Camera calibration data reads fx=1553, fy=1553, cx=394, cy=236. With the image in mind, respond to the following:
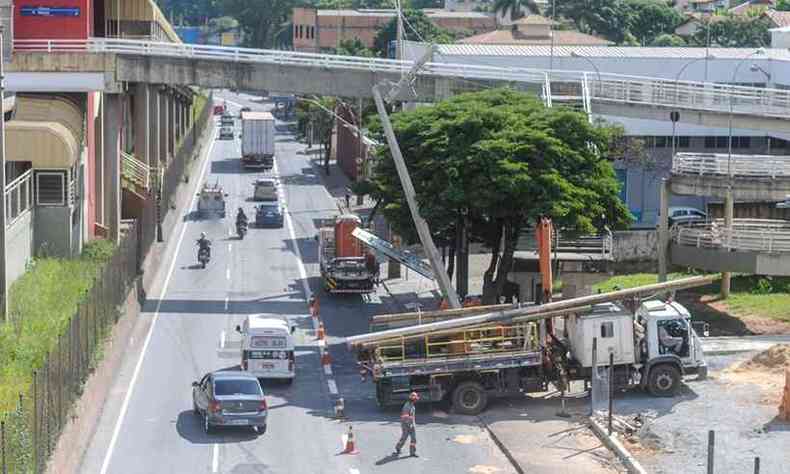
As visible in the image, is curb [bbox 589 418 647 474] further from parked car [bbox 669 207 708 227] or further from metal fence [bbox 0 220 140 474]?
parked car [bbox 669 207 708 227]

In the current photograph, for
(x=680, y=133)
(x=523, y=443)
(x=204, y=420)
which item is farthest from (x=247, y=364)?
(x=680, y=133)

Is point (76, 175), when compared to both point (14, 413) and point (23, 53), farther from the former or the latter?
point (14, 413)

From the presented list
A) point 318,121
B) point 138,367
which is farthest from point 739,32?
point 138,367

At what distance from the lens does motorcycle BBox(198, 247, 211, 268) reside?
6969 cm

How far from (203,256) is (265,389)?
23.6 metres

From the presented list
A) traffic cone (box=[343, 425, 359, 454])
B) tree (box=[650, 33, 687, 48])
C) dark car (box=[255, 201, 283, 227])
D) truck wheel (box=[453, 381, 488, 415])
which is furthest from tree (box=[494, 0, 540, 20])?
traffic cone (box=[343, 425, 359, 454])

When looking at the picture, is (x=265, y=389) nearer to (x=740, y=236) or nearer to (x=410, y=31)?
(x=740, y=236)

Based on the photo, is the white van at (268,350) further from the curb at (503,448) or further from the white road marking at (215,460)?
the white road marking at (215,460)

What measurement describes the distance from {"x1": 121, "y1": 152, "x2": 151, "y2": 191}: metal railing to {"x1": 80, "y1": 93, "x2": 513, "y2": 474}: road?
342 centimetres

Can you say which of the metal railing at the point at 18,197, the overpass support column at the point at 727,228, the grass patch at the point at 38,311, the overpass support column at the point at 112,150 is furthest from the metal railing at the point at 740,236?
the metal railing at the point at 18,197

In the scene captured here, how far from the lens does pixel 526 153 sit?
178 feet

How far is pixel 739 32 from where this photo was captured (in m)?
162

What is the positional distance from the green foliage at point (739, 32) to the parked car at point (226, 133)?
1949 inches

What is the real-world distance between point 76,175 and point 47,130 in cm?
444
